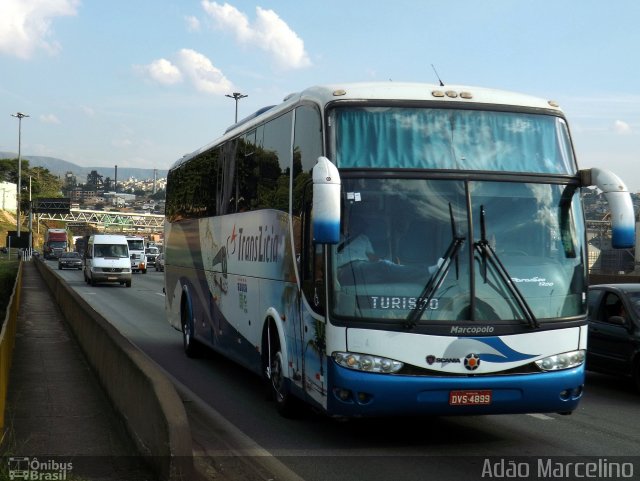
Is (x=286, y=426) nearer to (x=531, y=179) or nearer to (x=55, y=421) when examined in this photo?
(x=55, y=421)

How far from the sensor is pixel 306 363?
887 cm

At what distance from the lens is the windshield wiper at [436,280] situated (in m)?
8.04

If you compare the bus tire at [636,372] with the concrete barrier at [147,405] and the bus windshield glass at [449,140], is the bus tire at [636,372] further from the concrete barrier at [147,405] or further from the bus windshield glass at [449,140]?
the concrete barrier at [147,405]

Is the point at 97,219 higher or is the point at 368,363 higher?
the point at 97,219

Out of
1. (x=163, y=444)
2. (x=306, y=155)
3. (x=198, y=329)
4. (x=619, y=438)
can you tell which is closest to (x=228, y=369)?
(x=198, y=329)

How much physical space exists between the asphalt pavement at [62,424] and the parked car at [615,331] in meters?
6.30

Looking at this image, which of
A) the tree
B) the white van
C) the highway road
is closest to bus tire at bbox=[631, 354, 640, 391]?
the highway road

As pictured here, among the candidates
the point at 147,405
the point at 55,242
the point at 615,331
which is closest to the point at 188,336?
the point at 615,331

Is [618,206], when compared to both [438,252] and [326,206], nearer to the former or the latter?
[438,252]

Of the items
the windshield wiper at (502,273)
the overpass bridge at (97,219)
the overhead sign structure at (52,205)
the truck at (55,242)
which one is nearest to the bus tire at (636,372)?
the windshield wiper at (502,273)

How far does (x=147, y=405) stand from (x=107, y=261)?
136 feet

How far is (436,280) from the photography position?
8.12 m

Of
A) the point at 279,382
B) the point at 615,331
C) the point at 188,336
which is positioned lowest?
the point at 188,336

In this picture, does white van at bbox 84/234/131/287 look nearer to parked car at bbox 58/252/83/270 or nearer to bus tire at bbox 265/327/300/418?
parked car at bbox 58/252/83/270
